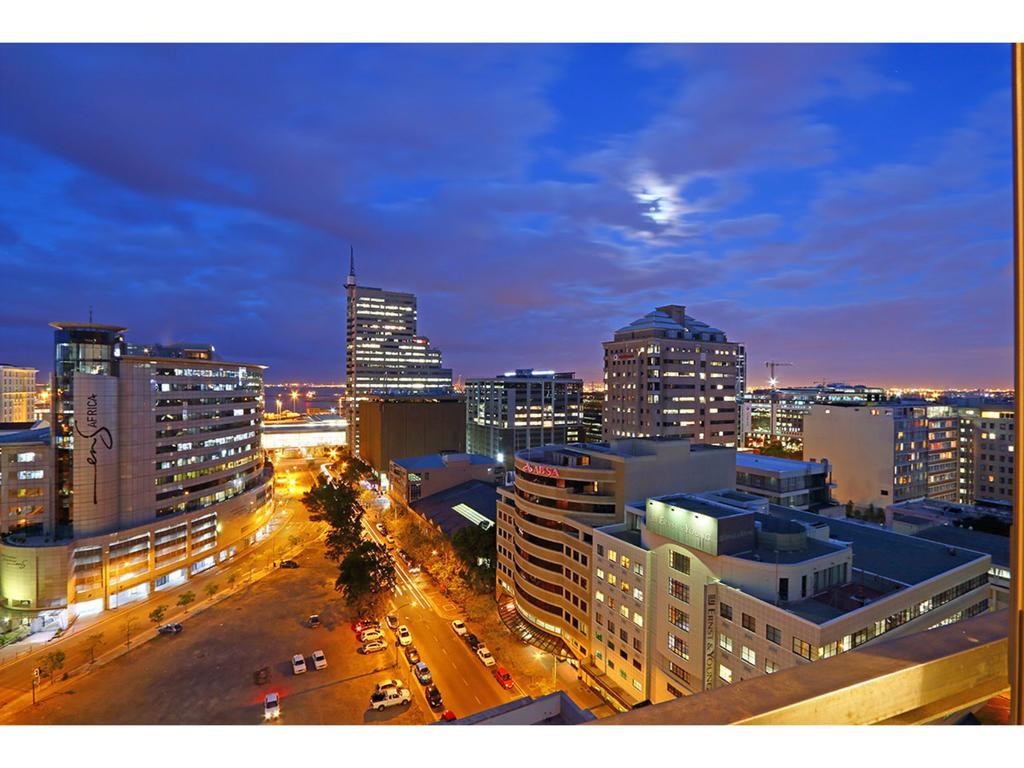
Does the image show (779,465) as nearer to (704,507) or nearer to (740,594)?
(704,507)

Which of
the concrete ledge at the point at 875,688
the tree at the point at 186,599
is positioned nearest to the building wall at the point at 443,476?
the tree at the point at 186,599

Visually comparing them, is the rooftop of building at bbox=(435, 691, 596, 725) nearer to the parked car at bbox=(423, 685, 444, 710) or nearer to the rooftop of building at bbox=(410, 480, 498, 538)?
the parked car at bbox=(423, 685, 444, 710)

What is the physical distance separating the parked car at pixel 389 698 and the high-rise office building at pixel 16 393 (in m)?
72.4

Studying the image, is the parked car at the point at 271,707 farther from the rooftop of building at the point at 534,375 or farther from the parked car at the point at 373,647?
the rooftop of building at the point at 534,375

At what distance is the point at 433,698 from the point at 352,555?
890cm

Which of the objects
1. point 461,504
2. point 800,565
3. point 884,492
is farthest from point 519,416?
point 800,565

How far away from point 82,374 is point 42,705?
44.0 feet

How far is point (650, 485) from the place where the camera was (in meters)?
19.2

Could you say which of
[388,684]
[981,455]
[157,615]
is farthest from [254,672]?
[981,455]

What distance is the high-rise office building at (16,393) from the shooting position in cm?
6003

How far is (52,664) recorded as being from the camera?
16.7 meters

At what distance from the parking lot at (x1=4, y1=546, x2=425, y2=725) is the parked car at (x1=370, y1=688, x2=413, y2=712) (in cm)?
19

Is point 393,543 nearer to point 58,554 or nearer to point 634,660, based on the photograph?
point 58,554

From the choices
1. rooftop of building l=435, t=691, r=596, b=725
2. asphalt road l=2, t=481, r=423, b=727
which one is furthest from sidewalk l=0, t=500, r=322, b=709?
rooftop of building l=435, t=691, r=596, b=725
